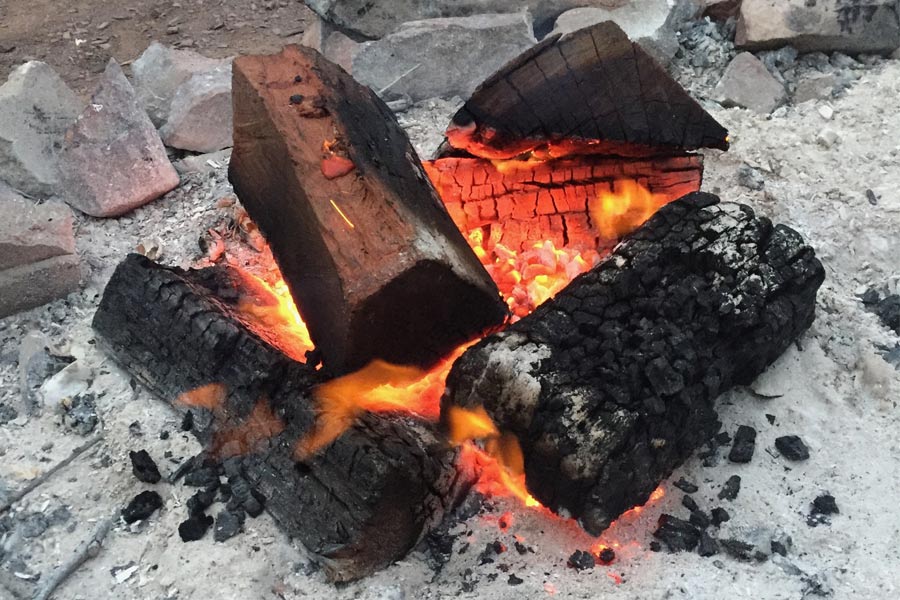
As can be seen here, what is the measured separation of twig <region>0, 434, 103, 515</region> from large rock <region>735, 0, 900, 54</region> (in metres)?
3.47

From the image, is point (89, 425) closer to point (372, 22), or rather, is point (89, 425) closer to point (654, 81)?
point (654, 81)

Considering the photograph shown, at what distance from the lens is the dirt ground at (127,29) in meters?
5.71

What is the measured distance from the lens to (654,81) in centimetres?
303

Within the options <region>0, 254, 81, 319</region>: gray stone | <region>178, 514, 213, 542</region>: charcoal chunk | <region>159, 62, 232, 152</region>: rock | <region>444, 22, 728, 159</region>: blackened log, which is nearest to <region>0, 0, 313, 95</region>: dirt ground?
<region>159, 62, 232, 152</region>: rock

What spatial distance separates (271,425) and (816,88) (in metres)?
3.08

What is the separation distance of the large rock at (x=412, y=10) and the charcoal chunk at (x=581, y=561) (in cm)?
298

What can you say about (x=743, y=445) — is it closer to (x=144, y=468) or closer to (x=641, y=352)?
(x=641, y=352)

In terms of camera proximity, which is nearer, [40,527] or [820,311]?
[40,527]

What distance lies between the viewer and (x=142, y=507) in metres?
2.49

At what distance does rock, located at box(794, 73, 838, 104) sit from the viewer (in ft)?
13.4

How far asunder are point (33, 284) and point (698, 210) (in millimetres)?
2387

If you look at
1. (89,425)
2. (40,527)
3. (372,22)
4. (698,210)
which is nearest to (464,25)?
(372,22)

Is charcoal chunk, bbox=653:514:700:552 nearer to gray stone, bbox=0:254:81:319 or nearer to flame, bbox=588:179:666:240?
flame, bbox=588:179:666:240

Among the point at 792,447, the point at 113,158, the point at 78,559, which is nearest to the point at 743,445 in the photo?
the point at 792,447
